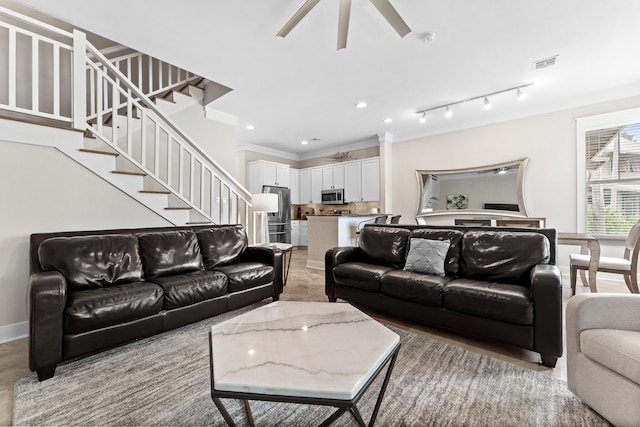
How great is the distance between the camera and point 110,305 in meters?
1.92

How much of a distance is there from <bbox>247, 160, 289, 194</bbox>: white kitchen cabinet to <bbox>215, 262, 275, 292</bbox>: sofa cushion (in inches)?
154

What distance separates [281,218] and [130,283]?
15.5 ft

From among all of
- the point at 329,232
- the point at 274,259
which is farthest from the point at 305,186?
the point at 274,259

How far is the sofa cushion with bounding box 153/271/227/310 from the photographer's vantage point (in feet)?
7.41

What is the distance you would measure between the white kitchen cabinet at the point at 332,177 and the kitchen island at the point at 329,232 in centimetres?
219

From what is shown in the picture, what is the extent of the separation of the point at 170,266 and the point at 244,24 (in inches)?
93.4

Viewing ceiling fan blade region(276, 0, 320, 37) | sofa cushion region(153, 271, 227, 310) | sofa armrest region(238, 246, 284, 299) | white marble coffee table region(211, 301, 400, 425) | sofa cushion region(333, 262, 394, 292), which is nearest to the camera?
white marble coffee table region(211, 301, 400, 425)

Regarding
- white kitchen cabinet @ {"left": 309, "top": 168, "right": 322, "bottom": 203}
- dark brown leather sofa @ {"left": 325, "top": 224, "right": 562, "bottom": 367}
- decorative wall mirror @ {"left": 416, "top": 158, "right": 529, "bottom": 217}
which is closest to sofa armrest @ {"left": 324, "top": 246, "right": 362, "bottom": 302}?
dark brown leather sofa @ {"left": 325, "top": 224, "right": 562, "bottom": 367}

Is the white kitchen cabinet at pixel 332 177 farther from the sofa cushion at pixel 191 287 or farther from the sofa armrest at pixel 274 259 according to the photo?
A: the sofa cushion at pixel 191 287

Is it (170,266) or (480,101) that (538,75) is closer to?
(480,101)

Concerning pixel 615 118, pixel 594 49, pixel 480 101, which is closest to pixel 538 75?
pixel 594 49

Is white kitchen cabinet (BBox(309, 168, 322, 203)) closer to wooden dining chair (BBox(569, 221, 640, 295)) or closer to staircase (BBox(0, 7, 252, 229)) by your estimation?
staircase (BBox(0, 7, 252, 229))

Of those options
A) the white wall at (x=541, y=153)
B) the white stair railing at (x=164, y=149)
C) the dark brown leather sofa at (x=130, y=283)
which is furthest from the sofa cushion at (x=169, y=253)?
the white wall at (x=541, y=153)

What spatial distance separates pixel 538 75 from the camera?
3500 millimetres
